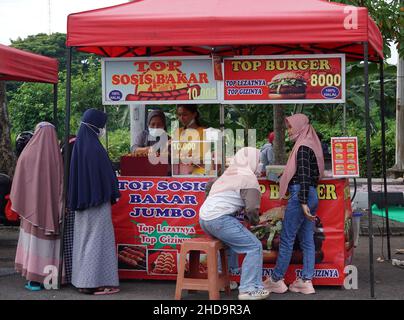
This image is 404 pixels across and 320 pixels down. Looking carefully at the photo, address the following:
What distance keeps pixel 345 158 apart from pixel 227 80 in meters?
1.47

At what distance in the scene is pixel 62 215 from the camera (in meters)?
7.48

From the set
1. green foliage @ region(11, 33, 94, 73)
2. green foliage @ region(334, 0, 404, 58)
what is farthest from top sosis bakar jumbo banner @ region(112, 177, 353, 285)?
green foliage @ region(11, 33, 94, 73)

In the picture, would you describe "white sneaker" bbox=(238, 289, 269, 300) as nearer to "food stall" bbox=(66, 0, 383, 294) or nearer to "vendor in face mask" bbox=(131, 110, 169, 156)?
"food stall" bbox=(66, 0, 383, 294)

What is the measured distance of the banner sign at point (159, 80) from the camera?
7691mm

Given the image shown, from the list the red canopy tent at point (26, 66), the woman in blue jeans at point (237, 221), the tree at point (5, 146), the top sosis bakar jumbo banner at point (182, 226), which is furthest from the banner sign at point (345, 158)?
the tree at point (5, 146)

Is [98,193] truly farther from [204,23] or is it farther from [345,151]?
[345,151]

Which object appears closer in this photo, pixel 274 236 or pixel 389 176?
pixel 274 236

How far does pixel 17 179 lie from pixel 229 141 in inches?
91.4

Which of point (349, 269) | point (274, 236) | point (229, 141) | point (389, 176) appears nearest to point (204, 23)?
point (229, 141)

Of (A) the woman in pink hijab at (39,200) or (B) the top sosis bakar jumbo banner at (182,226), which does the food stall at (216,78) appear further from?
(A) the woman in pink hijab at (39,200)

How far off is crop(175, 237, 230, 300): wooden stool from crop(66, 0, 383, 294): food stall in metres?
0.49

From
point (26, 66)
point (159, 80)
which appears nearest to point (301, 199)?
point (159, 80)

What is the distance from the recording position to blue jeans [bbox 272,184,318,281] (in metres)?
7.16

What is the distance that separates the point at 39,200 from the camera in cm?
755
